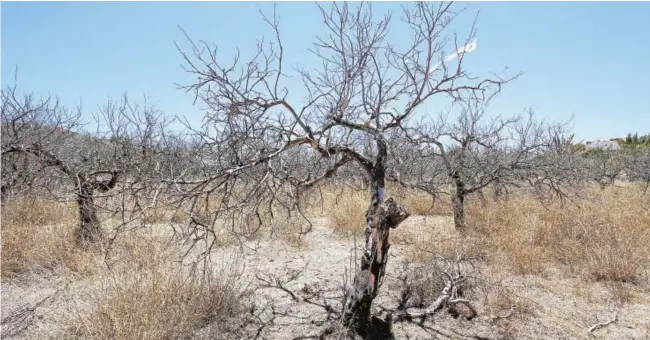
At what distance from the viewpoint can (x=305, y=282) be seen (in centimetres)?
432

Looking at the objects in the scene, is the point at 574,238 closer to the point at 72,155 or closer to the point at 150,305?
the point at 150,305

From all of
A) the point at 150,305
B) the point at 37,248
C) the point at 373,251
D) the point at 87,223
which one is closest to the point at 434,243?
the point at 373,251

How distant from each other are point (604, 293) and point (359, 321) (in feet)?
9.95

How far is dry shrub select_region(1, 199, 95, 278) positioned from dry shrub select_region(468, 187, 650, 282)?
5318 mm

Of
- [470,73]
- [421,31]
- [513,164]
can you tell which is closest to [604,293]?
[513,164]

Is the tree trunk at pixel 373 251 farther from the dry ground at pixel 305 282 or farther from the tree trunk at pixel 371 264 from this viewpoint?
the dry ground at pixel 305 282

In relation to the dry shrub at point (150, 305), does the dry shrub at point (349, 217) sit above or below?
above

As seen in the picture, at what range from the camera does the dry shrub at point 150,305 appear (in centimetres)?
255

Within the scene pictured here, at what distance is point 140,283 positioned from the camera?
9.41 feet

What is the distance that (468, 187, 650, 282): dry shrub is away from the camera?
14.8ft

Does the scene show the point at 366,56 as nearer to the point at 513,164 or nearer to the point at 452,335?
the point at 452,335

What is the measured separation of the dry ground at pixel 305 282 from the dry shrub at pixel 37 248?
17 millimetres

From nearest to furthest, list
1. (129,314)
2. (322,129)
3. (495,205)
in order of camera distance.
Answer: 1. (129,314)
2. (322,129)
3. (495,205)

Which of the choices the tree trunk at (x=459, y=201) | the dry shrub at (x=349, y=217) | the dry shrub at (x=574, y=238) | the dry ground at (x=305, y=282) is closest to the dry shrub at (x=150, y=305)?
the dry ground at (x=305, y=282)
